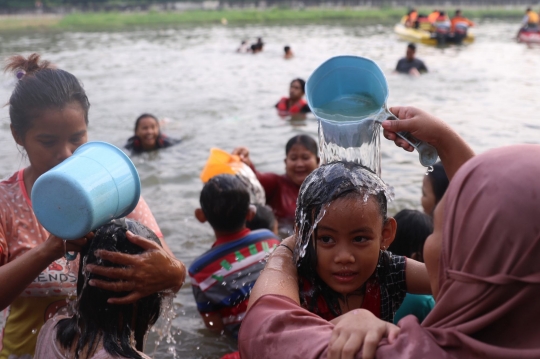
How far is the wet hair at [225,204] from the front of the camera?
3.74 metres

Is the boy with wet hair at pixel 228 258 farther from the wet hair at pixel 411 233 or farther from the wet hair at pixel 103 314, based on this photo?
the wet hair at pixel 103 314

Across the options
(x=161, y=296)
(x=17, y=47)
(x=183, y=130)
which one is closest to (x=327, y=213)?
(x=161, y=296)

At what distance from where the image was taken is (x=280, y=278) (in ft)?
6.43

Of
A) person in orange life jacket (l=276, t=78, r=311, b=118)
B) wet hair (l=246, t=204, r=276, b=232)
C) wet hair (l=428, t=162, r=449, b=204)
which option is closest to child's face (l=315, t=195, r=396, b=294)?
wet hair (l=428, t=162, r=449, b=204)

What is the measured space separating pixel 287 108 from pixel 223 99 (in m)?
2.14

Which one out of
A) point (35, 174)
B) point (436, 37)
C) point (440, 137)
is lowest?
point (436, 37)

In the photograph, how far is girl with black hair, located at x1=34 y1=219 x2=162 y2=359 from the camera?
2.09 meters

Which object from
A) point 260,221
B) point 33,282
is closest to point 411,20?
point 260,221

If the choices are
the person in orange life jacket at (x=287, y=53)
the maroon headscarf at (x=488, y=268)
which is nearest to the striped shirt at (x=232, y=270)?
the maroon headscarf at (x=488, y=268)

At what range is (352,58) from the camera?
2.72 metres

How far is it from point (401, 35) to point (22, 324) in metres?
23.7

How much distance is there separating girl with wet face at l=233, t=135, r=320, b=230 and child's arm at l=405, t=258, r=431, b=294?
3.17 m

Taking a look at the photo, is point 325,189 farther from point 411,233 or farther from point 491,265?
point 411,233

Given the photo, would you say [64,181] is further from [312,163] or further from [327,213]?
[312,163]
